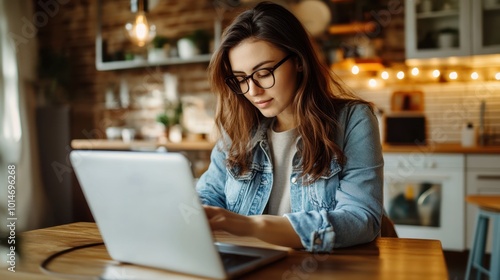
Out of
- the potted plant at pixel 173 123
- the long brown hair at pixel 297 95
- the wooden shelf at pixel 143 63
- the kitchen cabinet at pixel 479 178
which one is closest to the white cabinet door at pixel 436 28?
the kitchen cabinet at pixel 479 178

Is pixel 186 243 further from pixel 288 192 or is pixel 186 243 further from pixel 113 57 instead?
pixel 113 57

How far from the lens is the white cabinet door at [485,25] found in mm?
3516

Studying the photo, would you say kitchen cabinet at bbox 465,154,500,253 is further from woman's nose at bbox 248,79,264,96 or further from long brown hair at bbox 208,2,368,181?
woman's nose at bbox 248,79,264,96

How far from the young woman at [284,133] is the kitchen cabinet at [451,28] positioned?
8.23 ft

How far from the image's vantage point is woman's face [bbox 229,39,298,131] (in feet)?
4.23

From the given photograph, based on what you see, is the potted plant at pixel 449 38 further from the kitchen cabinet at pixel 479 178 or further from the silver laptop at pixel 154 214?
the silver laptop at pixel 154 214

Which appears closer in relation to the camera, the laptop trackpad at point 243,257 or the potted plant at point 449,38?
the laptop trackpad at point 243,257

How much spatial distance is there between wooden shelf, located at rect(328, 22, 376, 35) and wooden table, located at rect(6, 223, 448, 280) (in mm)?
3092

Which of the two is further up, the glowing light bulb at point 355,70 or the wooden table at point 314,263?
the glowing light bulb at point 355,70

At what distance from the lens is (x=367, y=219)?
41.8 inches

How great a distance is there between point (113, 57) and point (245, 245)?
14.2 ft

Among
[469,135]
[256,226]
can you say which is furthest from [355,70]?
[256,226]

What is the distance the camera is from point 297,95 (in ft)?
4.41

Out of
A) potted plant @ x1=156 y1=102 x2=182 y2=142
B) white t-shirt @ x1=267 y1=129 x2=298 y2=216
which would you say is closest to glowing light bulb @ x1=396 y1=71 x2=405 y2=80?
potted plant @ x1=156 y1=102 x2=182 y2=142
